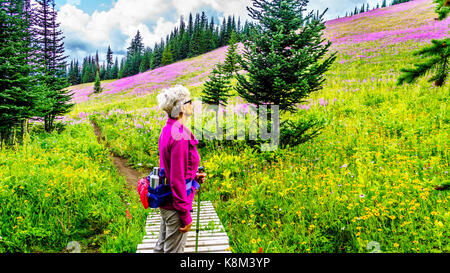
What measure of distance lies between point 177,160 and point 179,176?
7.2 inches

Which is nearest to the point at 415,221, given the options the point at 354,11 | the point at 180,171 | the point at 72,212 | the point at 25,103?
the point at 180,171

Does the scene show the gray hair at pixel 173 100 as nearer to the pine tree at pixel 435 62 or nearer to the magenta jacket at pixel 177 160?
the magenta jacket at pixel 177 160

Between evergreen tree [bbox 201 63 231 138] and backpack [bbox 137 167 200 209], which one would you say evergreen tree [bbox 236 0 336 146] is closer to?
evergreen tree [bbox 201 63 231 138]

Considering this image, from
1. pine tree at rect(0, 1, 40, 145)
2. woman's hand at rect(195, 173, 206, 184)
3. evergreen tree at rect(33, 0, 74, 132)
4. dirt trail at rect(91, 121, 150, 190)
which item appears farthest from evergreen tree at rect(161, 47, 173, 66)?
woman's hand at rect(195, 173, 206, 184)

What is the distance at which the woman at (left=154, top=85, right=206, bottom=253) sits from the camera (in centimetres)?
264

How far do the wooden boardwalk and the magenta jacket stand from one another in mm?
1196

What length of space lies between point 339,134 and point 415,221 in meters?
4.49

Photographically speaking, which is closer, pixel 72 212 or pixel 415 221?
pixel 415 221

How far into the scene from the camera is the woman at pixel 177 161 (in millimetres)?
2637

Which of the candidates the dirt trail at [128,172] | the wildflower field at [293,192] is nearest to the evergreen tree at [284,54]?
the wildflower field at [293,192]

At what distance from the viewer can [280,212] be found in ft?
14.7

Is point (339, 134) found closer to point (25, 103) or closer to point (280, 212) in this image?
point (280, 212)

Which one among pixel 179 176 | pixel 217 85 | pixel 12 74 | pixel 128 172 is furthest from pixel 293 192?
pixel 12 74

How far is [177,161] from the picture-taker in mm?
2619
